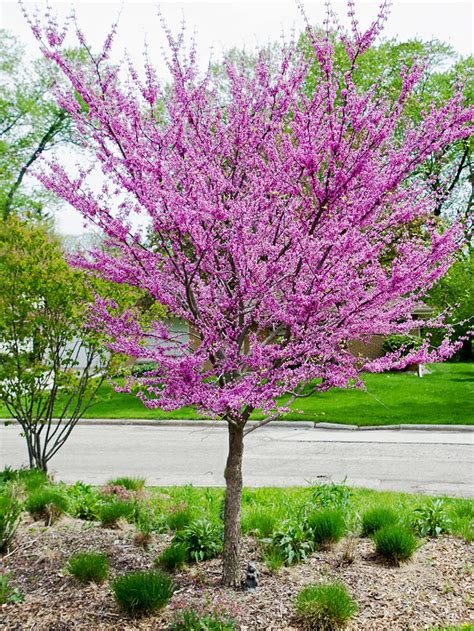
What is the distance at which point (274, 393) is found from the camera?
4000 mm

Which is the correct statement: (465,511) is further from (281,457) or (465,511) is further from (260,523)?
(281,457)

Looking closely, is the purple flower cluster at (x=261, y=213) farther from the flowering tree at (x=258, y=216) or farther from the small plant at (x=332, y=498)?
the small plant at (x=332, y=498)

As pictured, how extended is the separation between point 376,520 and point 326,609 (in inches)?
66.1

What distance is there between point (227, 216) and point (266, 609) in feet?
8.59

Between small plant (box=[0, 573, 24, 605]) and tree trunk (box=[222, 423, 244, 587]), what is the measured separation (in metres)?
1.47

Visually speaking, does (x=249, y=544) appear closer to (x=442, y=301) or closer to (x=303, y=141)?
(x=303, y=141)

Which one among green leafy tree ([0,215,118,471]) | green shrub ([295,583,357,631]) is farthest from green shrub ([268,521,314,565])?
green leafy tree ([0,215,118,471])

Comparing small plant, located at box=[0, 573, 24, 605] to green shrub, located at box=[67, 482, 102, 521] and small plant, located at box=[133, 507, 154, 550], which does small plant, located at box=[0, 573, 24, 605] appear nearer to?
small plant, located at box=[133, 507, 154, 550]

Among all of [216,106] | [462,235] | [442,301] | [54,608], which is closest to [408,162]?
[462,235]

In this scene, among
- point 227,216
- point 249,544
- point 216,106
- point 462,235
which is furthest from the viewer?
point 249,544

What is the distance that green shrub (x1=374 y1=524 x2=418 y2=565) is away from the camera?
15.9ft

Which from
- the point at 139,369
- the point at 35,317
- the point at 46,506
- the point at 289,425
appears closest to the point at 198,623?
the point at 46,506

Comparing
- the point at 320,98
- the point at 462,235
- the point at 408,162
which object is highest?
the point at 320,98

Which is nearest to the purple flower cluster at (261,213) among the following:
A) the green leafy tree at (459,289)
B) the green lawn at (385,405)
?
the green lawn at (385,405)
